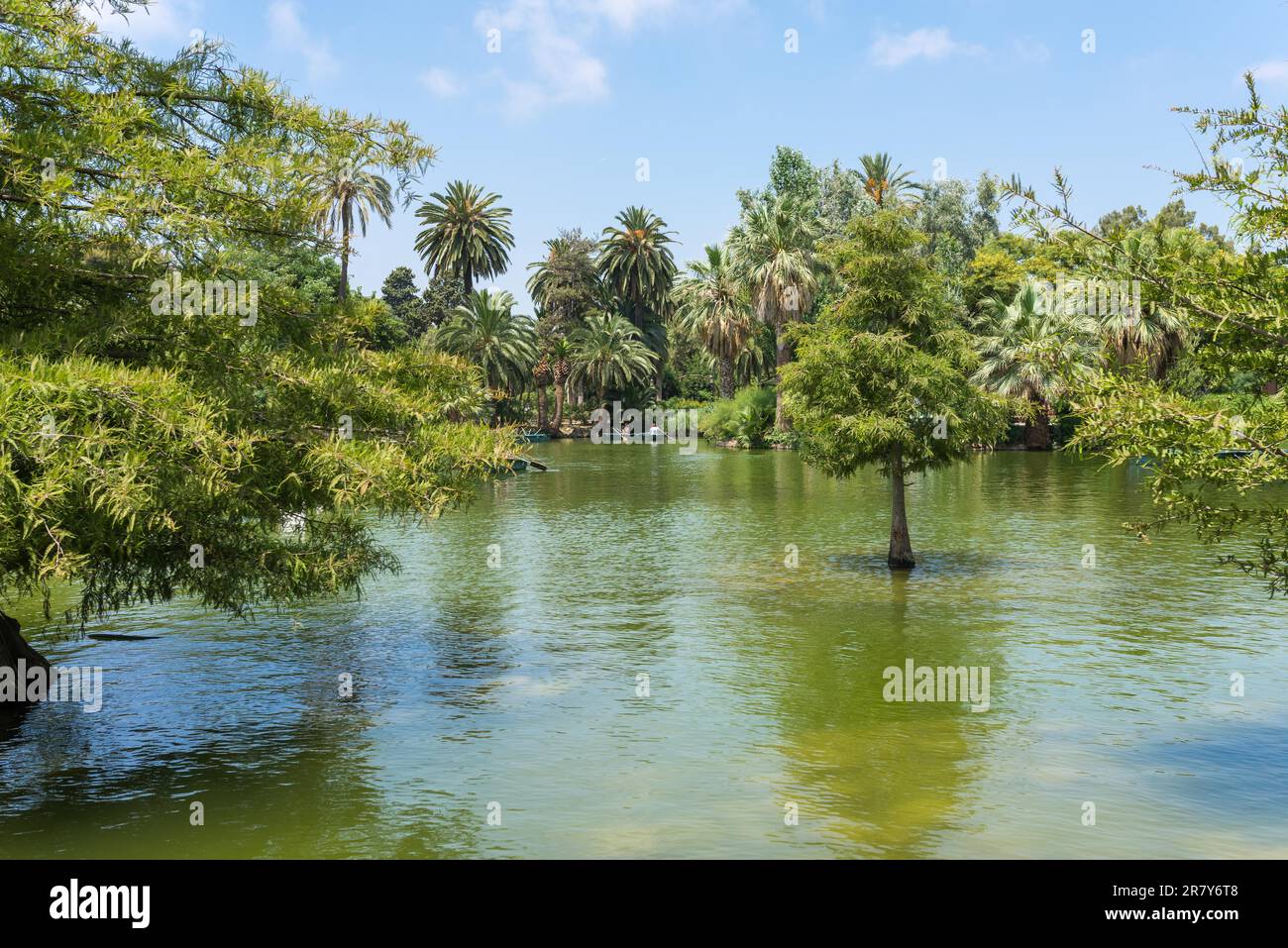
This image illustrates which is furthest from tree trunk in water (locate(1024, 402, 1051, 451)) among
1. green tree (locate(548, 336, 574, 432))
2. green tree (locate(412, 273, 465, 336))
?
green tree (locate(412, 273, 465, 336))

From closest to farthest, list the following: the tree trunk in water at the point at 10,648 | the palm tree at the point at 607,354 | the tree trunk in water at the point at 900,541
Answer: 1. the tree trunk in water at the point at 10,648
2. the tree trunk in water at the point at 900,541
3. the palm tree at the point at 607,354

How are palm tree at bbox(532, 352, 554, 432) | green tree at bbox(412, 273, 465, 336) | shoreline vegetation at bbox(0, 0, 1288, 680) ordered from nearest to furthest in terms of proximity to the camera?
shoreline vegetation at bbox(0, 0, 1288, 680) → palm tree at bbox(532, 352, 554, 432) → green tree at bbox(412, 273, 465, 336)

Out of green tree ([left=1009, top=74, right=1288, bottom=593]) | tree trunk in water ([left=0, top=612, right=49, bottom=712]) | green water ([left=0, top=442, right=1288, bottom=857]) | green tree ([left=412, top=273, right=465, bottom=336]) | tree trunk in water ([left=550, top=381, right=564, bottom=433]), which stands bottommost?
green water ([left=0, top=442, right=1288, bottom=857])

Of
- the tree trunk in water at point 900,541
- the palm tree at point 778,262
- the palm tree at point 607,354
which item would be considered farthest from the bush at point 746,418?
the tree trunk in water at point 900,541

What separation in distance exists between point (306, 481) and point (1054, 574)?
17900 mm

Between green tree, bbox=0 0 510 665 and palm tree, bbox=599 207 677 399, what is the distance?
85.3 m

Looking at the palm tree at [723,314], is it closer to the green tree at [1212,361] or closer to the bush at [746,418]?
the bush at [746,418]

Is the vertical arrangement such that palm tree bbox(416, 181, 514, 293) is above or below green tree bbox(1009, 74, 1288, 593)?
above

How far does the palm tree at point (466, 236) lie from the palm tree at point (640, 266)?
10.5 meters

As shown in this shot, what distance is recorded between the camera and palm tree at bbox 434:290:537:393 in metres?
84.1

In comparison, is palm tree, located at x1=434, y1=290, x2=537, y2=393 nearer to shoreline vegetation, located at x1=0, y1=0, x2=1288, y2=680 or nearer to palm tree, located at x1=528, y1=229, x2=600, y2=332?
palm tree, located at x1=528, y1=229, x2=600, y2=332

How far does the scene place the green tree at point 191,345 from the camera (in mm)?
9234
